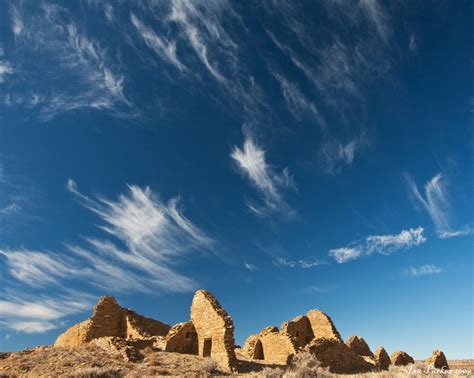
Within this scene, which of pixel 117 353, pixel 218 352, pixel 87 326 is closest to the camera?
pixel 117 353

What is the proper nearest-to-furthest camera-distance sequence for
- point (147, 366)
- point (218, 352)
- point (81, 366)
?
point (81, 366) < point (147, 366) < point (218, 352)

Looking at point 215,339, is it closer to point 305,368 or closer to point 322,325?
point 305,368

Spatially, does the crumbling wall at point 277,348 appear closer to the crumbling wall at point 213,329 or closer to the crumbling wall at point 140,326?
the crumbling wall at point 213,329

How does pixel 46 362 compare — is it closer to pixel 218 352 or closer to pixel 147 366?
pixel 147 366

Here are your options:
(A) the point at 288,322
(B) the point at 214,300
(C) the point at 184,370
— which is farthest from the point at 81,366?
(A) the point at 288,322

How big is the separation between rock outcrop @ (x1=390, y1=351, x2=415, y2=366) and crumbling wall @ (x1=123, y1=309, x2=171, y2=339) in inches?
808

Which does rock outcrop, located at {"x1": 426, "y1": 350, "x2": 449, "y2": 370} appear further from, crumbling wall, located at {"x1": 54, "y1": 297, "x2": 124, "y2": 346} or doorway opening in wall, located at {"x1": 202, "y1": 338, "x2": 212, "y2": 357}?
crumbling wall, located at {"x1": 54, "y1": 297, "x2": 124, "y2": 346}

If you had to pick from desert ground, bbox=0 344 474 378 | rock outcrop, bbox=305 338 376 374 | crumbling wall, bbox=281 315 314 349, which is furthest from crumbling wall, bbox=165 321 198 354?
crumbling wall, bbox=281 315 314 349

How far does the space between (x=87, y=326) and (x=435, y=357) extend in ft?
93.0

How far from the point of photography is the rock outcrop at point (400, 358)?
32500mm

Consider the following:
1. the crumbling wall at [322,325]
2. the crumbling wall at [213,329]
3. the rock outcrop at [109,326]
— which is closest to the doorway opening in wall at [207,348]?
the crumbling wall at [213,329]

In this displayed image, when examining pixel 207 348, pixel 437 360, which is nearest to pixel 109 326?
pixel 207 348

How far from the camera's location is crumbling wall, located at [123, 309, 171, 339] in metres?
25.1

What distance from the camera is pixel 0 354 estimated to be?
A: 18875 mm
